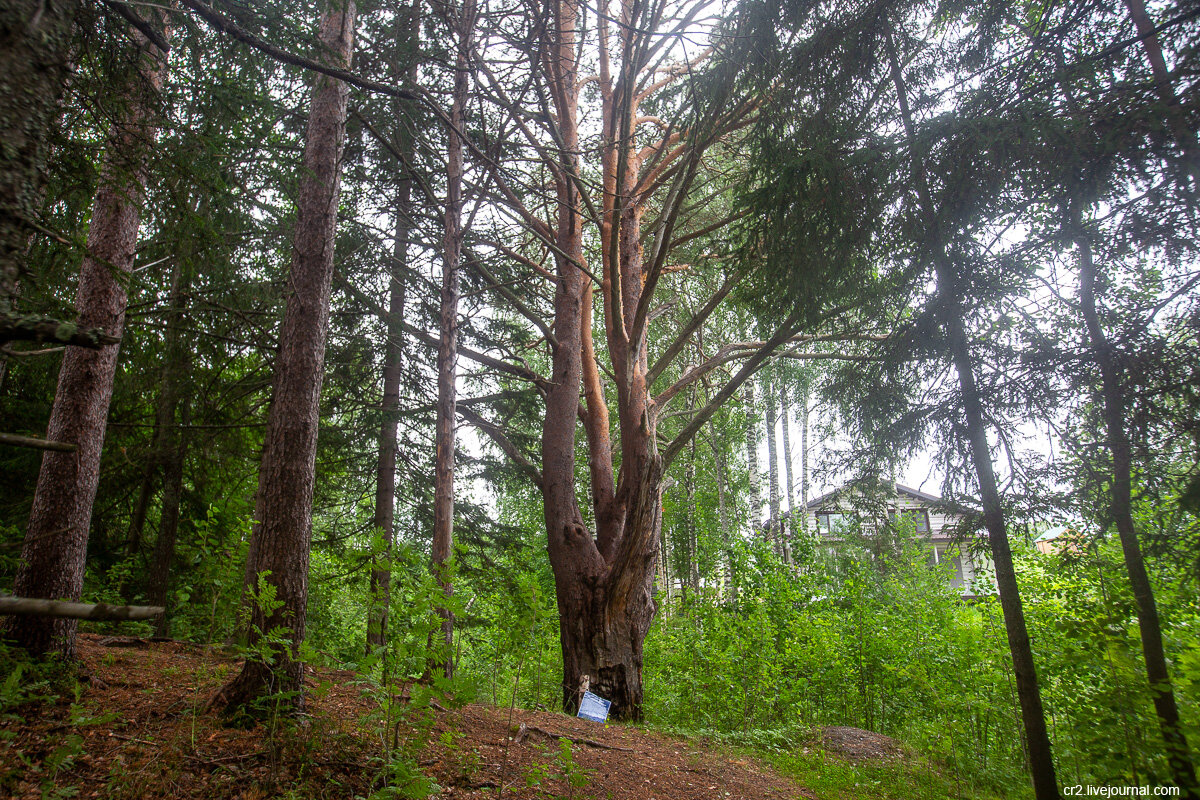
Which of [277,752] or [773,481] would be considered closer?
[277,752]

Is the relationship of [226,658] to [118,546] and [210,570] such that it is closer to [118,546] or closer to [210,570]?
[210,570]

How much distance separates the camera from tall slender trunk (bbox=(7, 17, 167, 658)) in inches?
163

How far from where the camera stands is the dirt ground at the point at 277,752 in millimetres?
2914

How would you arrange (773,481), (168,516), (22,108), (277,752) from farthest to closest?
1. (773,481)
2. (168,516)
3. (277,752)
4. (22,108)

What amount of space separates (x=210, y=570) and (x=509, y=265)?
6582 millimetres

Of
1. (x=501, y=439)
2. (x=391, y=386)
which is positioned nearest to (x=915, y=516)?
(x=501, y=439)

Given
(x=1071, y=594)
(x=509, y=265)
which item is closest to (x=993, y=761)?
(x=1071, y=594)

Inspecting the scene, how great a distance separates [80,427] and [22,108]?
395cm

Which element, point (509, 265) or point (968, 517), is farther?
point (509, 265)

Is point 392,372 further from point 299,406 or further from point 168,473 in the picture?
point 299,406

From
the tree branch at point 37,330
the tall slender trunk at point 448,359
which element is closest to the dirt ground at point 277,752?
the tall slender trunk at point 448,359

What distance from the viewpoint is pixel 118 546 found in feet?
28.1

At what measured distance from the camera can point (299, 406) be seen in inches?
159

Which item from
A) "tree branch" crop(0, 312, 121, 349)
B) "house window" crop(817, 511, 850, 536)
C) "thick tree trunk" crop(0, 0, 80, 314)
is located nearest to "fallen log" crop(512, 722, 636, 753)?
"house window" crop(817, 511, 850, 536)
